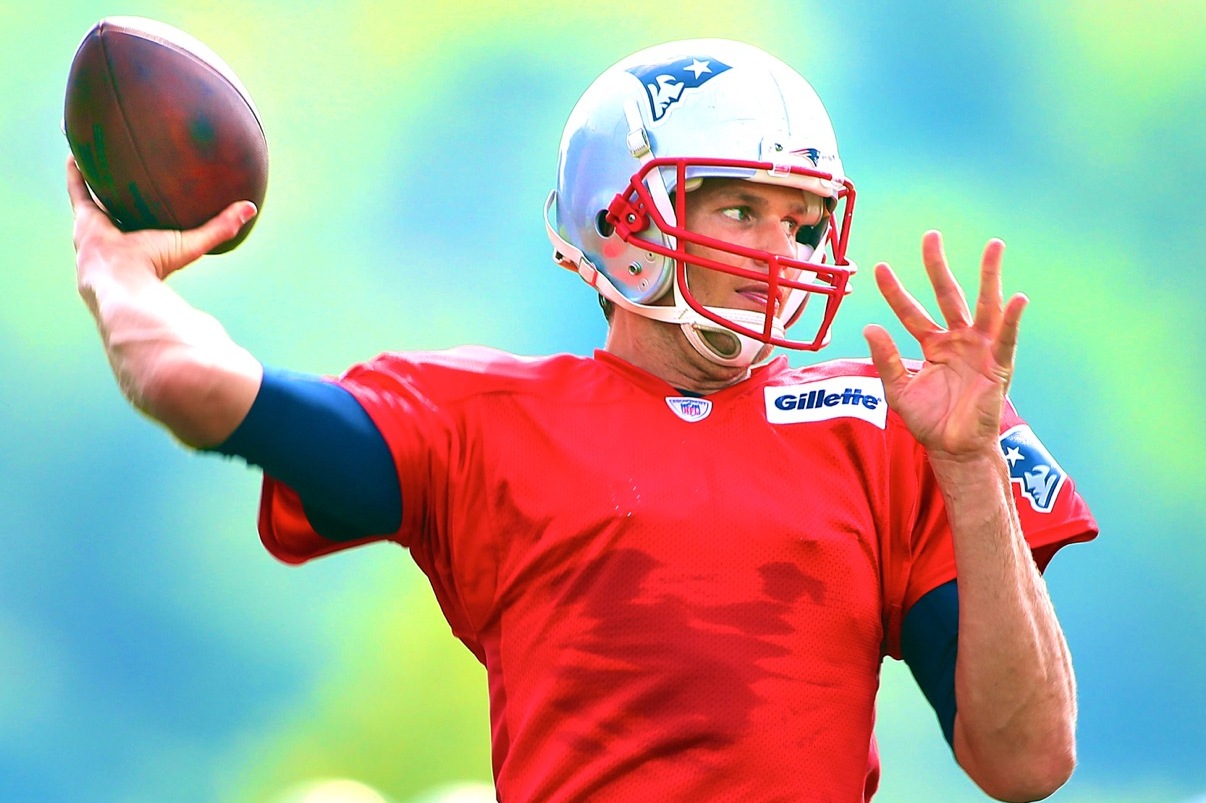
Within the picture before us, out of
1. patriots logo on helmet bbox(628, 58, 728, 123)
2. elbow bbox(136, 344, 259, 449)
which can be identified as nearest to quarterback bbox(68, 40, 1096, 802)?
elbow bbox(136, 344, 259, 449)

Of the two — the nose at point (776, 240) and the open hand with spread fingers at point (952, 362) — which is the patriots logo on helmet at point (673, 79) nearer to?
the nose at point (776, 240)

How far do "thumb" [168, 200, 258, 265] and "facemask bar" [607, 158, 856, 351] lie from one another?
48 centimetres

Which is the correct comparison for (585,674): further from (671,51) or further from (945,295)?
(671,51)

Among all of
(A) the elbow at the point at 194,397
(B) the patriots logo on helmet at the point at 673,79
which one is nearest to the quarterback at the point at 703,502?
(A) the elbow at the point at 194,397

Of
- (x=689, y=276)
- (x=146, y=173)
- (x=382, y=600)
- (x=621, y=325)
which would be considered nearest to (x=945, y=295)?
(x=689, y=276)

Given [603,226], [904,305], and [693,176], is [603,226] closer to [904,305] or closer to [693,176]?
[693,176]

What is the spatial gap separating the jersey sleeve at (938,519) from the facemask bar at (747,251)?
0.64 ft

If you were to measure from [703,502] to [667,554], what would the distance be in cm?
8

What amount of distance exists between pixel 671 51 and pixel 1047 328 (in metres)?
1.76

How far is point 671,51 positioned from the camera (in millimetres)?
2252

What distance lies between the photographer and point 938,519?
6.48 ft

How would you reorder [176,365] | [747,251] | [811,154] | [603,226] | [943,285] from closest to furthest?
[176,365] < [943,285] < [747,251] < [811,154] < [603,226]

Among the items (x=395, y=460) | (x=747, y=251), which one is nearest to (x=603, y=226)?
(x=747, y=251)

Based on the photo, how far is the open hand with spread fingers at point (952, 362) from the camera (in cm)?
176
